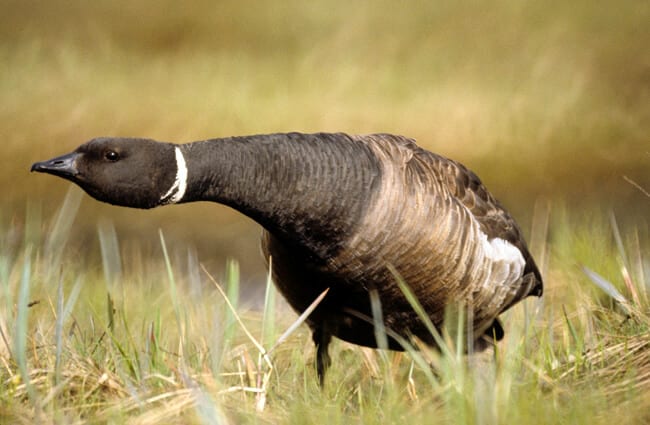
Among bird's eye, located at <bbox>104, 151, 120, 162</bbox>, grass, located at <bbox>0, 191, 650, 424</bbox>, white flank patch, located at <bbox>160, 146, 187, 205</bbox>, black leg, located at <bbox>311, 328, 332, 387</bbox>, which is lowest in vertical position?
black leg, located at <bbox>311, 328, 332, 387</bbox>

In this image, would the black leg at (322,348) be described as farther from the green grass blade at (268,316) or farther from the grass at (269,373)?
the green grass blade at (268,316)

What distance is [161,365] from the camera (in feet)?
9.97

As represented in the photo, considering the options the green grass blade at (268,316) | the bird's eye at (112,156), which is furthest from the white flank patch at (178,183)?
the green grass blade at (268,316)

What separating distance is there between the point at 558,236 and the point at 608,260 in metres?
0.54

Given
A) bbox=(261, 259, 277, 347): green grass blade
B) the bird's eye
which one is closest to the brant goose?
the bird's eye

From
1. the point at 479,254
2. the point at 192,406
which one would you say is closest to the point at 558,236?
the point at 479,254

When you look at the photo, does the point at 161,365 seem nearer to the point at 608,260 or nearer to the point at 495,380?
the point at 495,380

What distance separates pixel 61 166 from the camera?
305cm

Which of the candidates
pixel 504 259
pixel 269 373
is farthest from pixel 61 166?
pixel 504 259

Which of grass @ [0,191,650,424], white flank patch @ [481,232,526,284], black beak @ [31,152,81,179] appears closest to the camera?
grass @ [0,191,650,424]

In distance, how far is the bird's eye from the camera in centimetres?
309

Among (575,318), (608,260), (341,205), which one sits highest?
(341,205)

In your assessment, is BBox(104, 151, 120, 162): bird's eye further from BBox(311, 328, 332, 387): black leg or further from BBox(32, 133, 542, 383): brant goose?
BBox(311, 328, 332, 387): black leg

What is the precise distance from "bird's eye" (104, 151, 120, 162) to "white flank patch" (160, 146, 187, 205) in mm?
185
